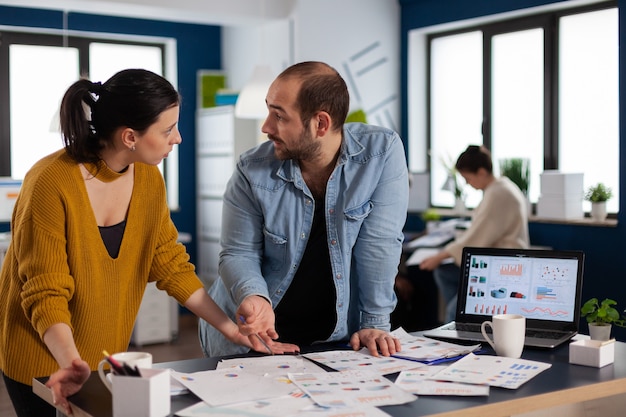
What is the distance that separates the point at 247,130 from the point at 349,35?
1091 millimetres

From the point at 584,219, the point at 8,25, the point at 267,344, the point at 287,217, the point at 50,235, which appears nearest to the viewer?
the point at 50,235

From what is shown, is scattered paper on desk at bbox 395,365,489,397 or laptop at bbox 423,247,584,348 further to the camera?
laptop at bbox 423,247,584,348

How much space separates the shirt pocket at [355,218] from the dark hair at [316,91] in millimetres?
235

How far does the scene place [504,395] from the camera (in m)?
1.80

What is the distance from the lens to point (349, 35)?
6422 mm

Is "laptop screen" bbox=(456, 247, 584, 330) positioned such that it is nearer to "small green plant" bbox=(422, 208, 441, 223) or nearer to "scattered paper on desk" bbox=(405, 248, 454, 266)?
"scattered paper on desk" bbox=(405, 248, 454, 266)

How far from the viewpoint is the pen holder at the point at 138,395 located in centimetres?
159

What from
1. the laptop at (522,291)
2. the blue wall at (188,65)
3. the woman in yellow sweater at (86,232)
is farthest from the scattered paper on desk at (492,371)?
the blue wall at (188,65)

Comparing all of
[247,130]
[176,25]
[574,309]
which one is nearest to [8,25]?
[176,25]

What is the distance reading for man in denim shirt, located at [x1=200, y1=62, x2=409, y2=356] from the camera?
2.27 metres

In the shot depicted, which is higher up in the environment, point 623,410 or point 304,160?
point 304,160

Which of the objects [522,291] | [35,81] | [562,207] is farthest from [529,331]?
[35,81]

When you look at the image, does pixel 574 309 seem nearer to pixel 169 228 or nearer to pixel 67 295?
pixel 169 228

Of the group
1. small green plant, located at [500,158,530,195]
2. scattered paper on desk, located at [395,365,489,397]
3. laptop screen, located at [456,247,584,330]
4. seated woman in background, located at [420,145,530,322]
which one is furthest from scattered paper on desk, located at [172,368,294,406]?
small green plant, located at [500,158,530,195]
